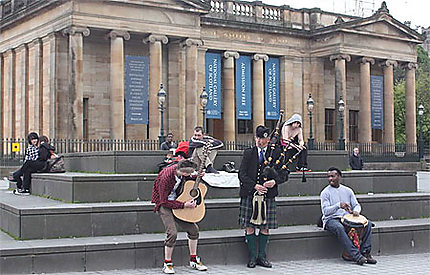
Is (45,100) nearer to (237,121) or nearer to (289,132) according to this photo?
(237,121)

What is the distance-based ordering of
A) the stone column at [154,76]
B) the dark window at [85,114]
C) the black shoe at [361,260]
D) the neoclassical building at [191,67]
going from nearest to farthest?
1. the black shoe at [361,260]
2. the neoclassical building at [191,67]
3. the stone column at [154,76]
4. the dark window at [85,114]

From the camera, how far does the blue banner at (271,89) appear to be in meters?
42.3

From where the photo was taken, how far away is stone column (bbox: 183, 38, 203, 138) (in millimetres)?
36875

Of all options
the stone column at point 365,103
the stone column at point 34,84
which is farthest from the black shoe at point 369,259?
the stone column at point 365,103

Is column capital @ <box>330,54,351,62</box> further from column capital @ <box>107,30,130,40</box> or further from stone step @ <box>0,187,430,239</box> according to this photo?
stone step @ <box>0,187,430,239</box>

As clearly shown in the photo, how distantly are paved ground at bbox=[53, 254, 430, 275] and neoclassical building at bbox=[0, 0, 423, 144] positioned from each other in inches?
939

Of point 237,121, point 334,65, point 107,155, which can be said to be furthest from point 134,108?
point 107,155

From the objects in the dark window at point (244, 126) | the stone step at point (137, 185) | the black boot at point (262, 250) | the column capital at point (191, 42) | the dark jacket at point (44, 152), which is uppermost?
the column capital at point (191, 42)

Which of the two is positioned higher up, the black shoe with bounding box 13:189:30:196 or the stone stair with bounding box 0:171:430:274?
the black shoe with bounding box 13:189:30:196

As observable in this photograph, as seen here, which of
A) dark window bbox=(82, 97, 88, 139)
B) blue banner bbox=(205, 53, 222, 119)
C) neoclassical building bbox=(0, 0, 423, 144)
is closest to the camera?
neoclassical building bbox=(0, 0, 423, 144)

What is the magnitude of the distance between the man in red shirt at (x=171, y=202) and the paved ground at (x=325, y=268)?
53cm

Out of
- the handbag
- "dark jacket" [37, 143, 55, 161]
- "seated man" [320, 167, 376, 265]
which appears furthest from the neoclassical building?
"seated man" [320, 167, 376, 265]

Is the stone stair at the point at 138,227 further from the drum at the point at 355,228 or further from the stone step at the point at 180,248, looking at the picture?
the drum at the point at 355,228

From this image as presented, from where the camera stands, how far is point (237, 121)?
42125 millimetres
